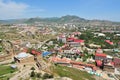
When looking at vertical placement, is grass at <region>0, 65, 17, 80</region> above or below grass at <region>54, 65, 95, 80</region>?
above

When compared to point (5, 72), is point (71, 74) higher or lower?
lower

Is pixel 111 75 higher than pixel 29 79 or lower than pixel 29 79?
lower

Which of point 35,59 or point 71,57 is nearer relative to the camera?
point 35,59

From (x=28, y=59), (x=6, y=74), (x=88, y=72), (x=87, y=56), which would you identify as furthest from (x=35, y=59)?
(x=87, y=56)

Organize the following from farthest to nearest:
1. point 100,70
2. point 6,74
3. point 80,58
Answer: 1. point 80,58
2. point 100,70
3. point 6,74

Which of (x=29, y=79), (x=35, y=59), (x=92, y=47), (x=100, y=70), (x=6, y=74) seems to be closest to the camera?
(x=29, y=79)

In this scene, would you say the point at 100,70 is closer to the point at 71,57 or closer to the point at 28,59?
the point at 71,57

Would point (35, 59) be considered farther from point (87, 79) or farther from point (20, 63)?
point (87, 79)

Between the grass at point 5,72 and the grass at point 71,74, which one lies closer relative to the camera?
the grass at point 5,72

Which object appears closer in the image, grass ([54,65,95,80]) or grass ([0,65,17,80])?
grass ([0,65,17,80])

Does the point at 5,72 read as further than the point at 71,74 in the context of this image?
No

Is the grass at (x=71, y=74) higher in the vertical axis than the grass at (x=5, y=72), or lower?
lower
